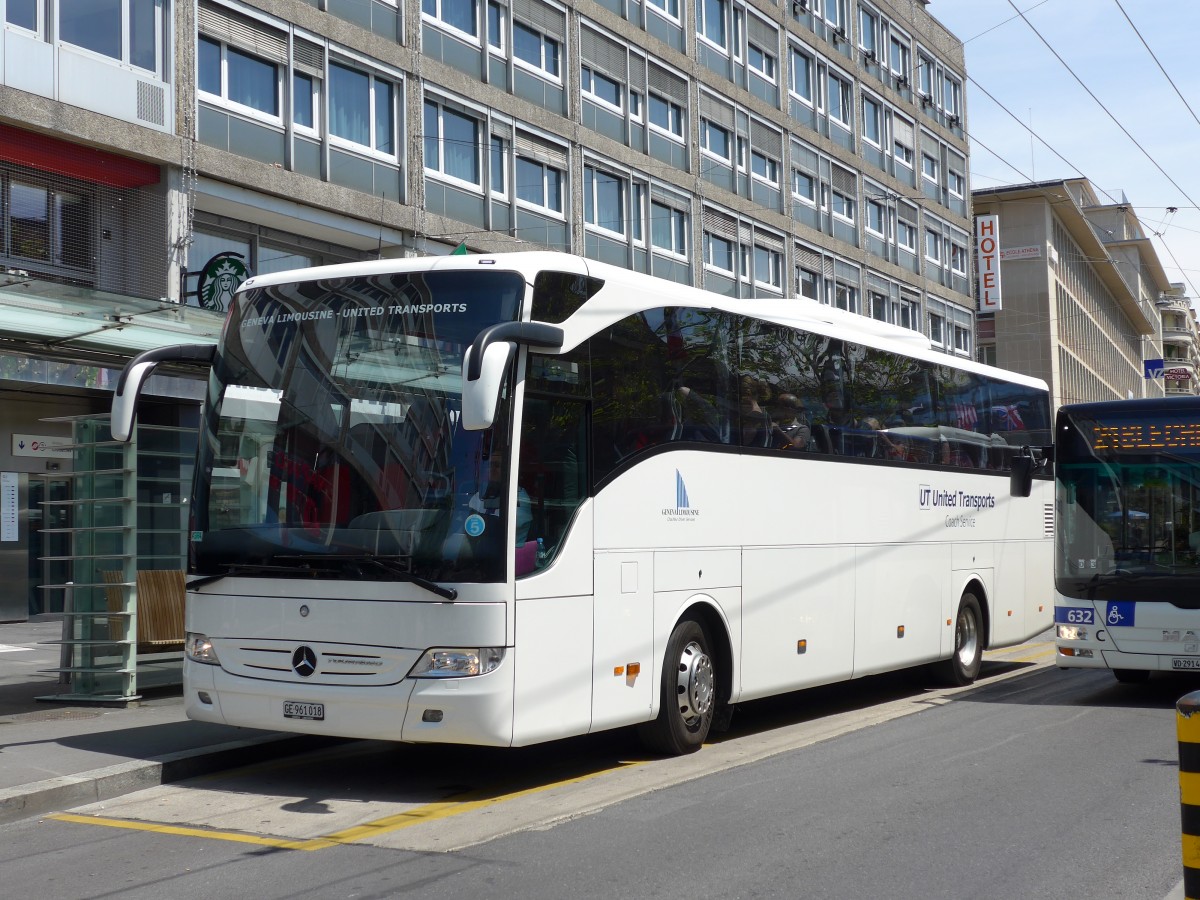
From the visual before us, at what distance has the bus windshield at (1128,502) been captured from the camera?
517 inches

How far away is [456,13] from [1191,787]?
81.7 feet

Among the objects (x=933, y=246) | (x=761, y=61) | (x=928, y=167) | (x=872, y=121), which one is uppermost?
(x=872, y=121)

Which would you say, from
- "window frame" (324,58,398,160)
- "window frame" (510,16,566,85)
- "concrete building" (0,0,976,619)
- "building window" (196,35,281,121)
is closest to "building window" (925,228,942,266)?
"concrete building" (0,0,976,619)

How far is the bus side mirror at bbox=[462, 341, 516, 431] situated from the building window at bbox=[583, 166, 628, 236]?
76.5ft

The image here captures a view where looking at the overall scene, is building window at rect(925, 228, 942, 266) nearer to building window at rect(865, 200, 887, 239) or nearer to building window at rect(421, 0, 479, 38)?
building window at rect(865, 200, 887, 239)

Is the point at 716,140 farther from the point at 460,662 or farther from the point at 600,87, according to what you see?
the point at 460,662

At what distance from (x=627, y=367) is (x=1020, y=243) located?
70.6 m

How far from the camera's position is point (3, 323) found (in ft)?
49.2

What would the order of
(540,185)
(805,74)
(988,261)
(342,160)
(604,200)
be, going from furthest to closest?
(988,261), (805,74), (604,200), (540,185), (342,160)

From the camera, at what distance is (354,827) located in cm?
761

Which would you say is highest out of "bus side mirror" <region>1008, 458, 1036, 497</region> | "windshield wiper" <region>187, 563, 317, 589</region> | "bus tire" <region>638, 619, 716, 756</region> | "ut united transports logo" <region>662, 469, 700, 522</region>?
"bus side mirror" <region>1008, 458, 1036, 497</region>

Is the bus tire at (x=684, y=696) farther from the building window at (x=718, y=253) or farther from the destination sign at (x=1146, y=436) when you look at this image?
the building window at (x=718, y=253)

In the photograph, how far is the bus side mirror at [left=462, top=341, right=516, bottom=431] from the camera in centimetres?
704

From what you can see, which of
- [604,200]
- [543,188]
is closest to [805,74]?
[604,200]
